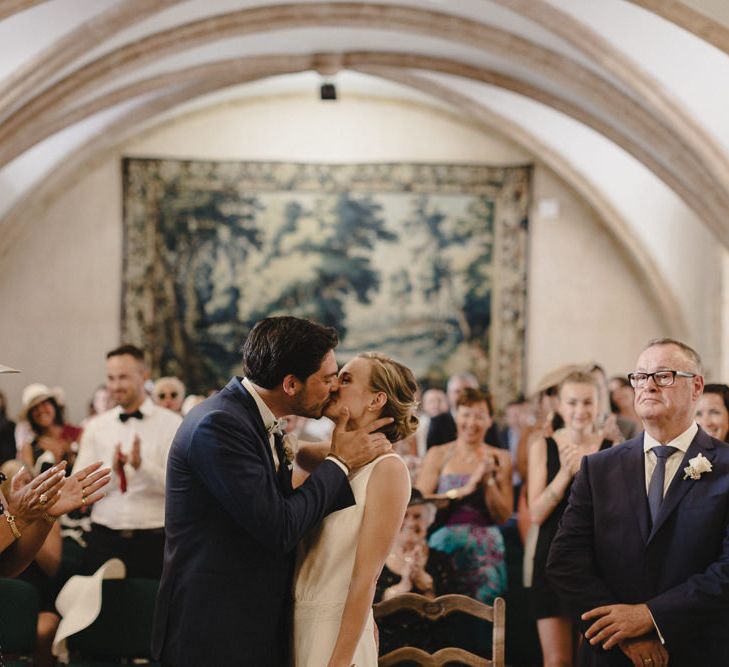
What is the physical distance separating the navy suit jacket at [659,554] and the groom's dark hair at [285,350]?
1.10 m

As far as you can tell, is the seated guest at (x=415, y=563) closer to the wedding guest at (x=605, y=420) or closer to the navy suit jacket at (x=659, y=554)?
the wedding guest at (x=605, y=420)

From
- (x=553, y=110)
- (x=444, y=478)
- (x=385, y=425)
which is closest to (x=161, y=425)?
(x=444, y=478)

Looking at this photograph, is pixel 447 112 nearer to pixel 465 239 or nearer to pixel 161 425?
pixel 465 239

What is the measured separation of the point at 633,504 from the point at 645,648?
0.45m

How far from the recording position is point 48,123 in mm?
11766

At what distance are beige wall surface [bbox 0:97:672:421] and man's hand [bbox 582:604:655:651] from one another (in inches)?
458

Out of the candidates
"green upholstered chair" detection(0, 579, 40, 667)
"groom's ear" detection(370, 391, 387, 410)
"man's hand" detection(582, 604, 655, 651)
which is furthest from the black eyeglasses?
"green upholstered chair" detection(0, 579, 40, 667)

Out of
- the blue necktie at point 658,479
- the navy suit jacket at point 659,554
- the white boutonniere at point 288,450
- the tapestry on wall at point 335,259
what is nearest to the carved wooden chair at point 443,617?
the navy suit jacket at point 659,554

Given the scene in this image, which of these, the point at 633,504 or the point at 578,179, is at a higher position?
the point at 578,179

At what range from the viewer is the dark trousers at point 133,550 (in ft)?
20.0

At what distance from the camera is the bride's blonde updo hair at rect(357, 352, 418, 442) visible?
3.52 m

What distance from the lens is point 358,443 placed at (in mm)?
3441

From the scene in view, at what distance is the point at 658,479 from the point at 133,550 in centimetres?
329

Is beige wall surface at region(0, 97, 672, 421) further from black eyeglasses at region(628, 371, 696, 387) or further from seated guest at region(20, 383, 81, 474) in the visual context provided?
black eyeglasses at region(628, 371, 696, 387)
